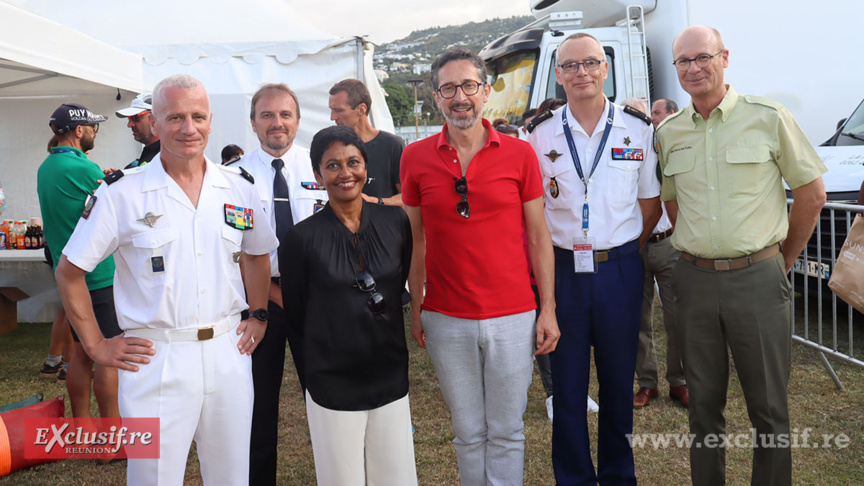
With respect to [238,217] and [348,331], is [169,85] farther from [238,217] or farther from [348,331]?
[348,331]

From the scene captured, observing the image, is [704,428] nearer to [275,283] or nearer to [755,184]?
[755,184]

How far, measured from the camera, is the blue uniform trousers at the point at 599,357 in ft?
9.90

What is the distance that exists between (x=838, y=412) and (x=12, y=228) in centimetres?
793

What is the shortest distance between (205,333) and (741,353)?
90.1 inches

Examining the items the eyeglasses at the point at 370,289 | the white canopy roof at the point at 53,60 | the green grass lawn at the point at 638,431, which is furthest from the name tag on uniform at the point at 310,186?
the white canopy roof at the point at 53,60

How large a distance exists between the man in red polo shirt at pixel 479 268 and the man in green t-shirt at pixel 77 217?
2.38 meters

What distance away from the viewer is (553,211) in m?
3.12

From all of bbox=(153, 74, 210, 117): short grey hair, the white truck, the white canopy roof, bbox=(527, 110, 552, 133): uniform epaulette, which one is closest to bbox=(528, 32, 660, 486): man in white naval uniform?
bbox=(527, 110, 552, 133): uniform epaulette

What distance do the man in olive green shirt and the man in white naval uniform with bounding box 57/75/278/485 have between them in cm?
204

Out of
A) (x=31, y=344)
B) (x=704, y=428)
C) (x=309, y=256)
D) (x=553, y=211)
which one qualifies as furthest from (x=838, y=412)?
(x=31, y=344)

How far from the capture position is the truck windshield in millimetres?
7570

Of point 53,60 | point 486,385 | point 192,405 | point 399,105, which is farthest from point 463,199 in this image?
point 399,105

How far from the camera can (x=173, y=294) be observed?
2258 mm

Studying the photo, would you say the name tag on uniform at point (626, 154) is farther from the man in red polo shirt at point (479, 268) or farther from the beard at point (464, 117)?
the beard at point (464, 117)
